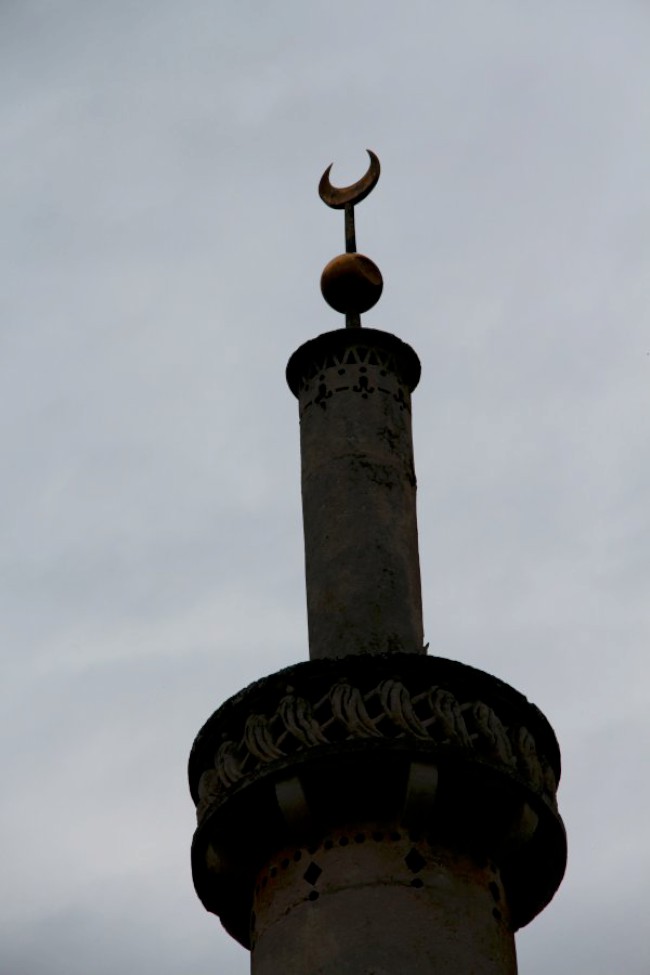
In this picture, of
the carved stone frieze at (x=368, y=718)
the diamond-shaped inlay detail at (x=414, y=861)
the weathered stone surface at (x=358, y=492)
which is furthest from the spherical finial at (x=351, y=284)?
the diamond-shaped inlay detail at (x=414, y=861)

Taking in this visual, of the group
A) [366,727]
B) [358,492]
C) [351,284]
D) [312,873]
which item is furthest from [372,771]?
[351,284]

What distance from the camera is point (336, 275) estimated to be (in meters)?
15.7

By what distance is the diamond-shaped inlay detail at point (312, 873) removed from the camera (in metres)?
12.2

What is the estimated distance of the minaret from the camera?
11898mm

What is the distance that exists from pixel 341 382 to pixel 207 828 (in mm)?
3599

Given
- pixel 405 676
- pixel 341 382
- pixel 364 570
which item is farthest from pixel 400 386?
pixel 405 676

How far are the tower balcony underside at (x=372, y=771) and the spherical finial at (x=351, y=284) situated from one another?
13.2 ft

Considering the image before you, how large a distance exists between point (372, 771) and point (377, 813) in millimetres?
333


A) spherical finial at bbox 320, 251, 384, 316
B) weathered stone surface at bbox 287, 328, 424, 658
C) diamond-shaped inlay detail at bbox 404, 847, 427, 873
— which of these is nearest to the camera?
diamond-shaped inlay detail at bbox 404, 847, 427, 873

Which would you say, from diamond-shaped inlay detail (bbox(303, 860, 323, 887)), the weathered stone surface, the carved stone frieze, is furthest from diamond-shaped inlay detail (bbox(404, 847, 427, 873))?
the weathered stone surface

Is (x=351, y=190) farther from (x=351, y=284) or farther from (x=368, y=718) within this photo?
(x=368, y=718)

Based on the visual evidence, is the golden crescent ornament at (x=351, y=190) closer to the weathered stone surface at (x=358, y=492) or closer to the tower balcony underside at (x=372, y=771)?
the weathered stone surface at (x=358, y=492)

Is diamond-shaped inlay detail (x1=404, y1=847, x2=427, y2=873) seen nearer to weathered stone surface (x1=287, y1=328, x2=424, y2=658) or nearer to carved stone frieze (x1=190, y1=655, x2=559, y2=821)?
carved stone frieze (x1=190, y1=655, x2=559, y2=821)

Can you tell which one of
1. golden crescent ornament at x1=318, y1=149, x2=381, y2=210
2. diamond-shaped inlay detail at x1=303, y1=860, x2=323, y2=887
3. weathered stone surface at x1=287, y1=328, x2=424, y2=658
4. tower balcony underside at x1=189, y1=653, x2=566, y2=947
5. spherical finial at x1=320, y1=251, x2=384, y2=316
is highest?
golden crescent ornament at x1=318, y1=149, x2=381, y2=210
